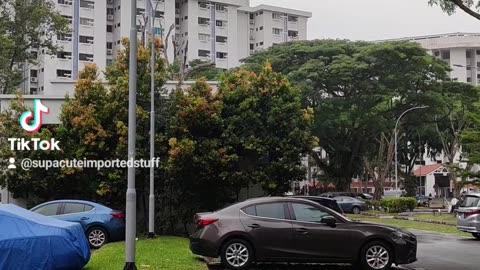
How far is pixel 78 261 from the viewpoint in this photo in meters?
11.6

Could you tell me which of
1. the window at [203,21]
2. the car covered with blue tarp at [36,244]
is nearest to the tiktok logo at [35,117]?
the car covered with blue tarp at [36,244]

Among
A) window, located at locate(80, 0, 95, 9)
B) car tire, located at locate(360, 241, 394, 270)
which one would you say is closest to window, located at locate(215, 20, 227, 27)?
window, located at locate(80, 0, 95, 9)

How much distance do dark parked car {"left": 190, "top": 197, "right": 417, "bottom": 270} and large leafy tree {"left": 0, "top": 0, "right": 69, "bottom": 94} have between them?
1157 inches

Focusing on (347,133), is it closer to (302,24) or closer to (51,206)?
(51,206)

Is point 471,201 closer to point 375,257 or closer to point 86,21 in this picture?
point 375,257

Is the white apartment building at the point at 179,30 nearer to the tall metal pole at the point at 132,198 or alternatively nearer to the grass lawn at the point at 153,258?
the grass lawn at the point at 153,258

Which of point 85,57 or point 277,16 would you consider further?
point 277,16

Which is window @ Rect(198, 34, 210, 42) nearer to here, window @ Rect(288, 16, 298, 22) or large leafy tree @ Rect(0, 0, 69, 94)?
window @ Rect(288, 16, 298, 22)

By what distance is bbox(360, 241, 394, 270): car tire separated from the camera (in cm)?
1221

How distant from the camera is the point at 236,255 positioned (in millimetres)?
12156

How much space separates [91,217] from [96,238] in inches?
24.3

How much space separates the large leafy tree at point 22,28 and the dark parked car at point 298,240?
29390mm

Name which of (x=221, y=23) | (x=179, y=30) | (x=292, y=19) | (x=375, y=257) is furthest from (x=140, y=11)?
(x=375, y=257)

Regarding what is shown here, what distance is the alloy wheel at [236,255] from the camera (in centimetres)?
1214
